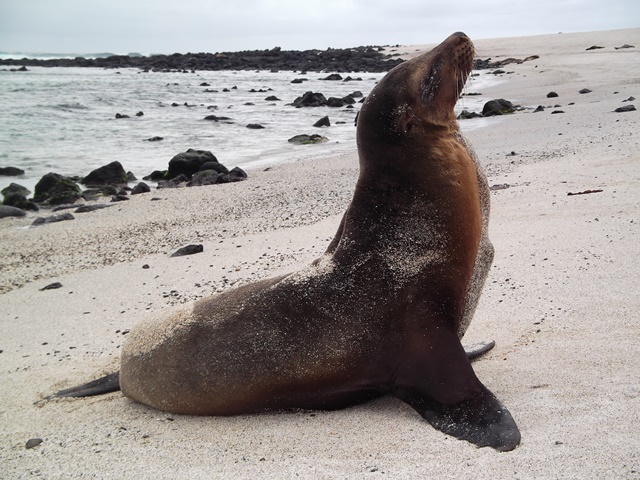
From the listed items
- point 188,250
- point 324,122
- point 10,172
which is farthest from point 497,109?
point 188,250

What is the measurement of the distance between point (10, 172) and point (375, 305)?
537 inches

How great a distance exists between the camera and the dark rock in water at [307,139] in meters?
17.5

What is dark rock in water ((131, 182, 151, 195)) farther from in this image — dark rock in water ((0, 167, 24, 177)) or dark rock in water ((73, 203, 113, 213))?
dark rock in water ((0, 167, 24, 177))

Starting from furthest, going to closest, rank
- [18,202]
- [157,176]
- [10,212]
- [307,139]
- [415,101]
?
1. [307,139]
2. [157,176]
3. [18,202]
4. [10,212]
5. [415,101]

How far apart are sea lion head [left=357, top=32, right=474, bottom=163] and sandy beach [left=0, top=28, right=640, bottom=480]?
55.3 inches

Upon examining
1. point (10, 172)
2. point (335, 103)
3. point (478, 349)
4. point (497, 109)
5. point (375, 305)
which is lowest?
point (10, 172)

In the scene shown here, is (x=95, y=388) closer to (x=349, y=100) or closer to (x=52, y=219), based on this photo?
(x=52, y=219)

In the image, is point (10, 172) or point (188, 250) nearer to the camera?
point (188, 250)

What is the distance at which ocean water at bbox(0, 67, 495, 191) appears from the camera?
16359 millimetres

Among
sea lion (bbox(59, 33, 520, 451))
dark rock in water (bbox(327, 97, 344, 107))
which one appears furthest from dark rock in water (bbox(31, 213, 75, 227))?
dark rock in water (bbox(327, 97, 344, 107))

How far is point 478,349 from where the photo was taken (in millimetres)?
4117

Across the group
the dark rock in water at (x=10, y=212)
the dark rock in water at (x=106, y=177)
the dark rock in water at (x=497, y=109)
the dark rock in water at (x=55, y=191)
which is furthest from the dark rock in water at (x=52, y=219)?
the dark rock in water at (x=497, y=109)

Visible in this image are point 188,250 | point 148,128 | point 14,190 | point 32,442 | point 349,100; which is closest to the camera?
point 32,442

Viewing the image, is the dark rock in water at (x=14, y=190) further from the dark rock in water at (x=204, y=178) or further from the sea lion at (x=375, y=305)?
the sea lion at (x=375, y=305)
